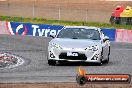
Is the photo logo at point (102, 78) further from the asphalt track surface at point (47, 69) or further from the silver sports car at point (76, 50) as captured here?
the silver sports car at point (76, 50)

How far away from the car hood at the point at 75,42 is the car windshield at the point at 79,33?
57 cm

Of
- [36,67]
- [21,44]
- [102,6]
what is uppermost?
[36,67]

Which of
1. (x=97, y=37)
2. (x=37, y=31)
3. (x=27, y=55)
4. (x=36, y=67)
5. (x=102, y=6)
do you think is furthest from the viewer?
(x=102, y=6)

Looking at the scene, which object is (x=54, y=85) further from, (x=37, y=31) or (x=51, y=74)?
(x=37, y=31)

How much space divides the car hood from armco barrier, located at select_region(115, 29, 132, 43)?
15.0 metres

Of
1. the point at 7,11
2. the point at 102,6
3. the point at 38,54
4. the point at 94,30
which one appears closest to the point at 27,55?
the point at 38,54

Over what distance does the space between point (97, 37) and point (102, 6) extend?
134 feet

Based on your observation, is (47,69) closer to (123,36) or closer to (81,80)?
(81,80)

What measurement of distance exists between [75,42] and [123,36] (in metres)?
16.0

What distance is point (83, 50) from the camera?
19.1 meters

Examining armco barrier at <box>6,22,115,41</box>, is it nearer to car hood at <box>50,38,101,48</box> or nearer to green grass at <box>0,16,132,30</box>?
green grass at <box>0,16,132,30</box>

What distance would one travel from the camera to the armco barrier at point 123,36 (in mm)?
34812

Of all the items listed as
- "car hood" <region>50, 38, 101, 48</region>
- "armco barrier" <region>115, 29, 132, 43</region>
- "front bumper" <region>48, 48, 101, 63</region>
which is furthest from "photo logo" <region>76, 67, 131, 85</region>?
"armco barrier" <region>115, 29, 132, 43</region>

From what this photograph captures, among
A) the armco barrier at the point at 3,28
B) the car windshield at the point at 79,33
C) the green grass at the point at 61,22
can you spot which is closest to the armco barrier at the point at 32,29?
the armco barrier at the point at 3,28
